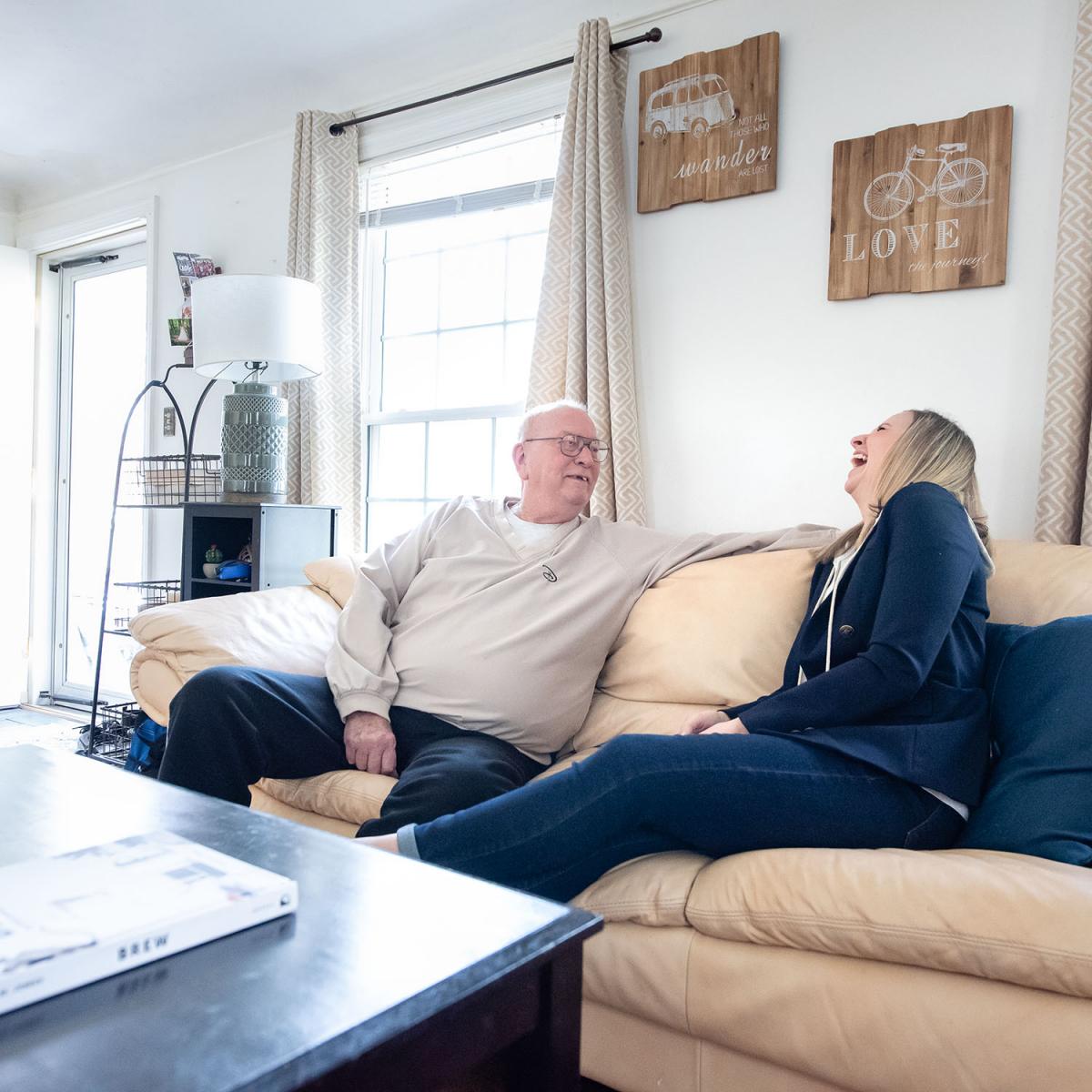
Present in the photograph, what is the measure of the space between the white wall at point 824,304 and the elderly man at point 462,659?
0.50 meters

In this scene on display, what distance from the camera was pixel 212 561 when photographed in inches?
132

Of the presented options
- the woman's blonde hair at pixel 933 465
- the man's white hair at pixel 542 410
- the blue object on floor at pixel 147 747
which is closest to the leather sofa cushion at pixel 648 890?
the woman's blonde hair at pixel 933 465

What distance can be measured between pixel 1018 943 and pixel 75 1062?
1.02 m

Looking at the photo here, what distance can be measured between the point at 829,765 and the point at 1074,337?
132cm

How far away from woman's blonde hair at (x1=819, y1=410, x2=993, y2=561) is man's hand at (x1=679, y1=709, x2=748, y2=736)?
1.38 feet

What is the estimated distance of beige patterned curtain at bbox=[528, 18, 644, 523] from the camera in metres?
2.79

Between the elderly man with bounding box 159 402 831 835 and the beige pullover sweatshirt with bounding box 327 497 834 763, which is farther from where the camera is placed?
the beige pullover sweatshirt with bounding box 327 497 834 763

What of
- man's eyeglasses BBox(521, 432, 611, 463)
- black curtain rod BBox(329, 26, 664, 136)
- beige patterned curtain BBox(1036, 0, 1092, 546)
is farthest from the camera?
black curtain rod BBox(329, 26, 664, 136)

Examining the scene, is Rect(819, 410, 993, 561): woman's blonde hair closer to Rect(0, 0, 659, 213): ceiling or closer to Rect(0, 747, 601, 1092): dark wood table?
Rect(0, 747, 601, 1092): dark wood table

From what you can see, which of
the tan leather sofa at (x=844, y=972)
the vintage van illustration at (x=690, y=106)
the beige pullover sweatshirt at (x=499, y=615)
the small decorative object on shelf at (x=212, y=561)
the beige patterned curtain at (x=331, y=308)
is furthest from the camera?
the beige patterned curtain at (x=331, y=308)

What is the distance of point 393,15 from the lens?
3.08 meters

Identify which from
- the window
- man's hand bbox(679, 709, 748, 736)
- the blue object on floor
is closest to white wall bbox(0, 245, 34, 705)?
the blue object on floor

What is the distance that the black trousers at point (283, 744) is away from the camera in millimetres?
1735

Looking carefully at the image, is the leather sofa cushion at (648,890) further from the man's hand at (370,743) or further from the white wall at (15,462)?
the white wall at (15,462)
